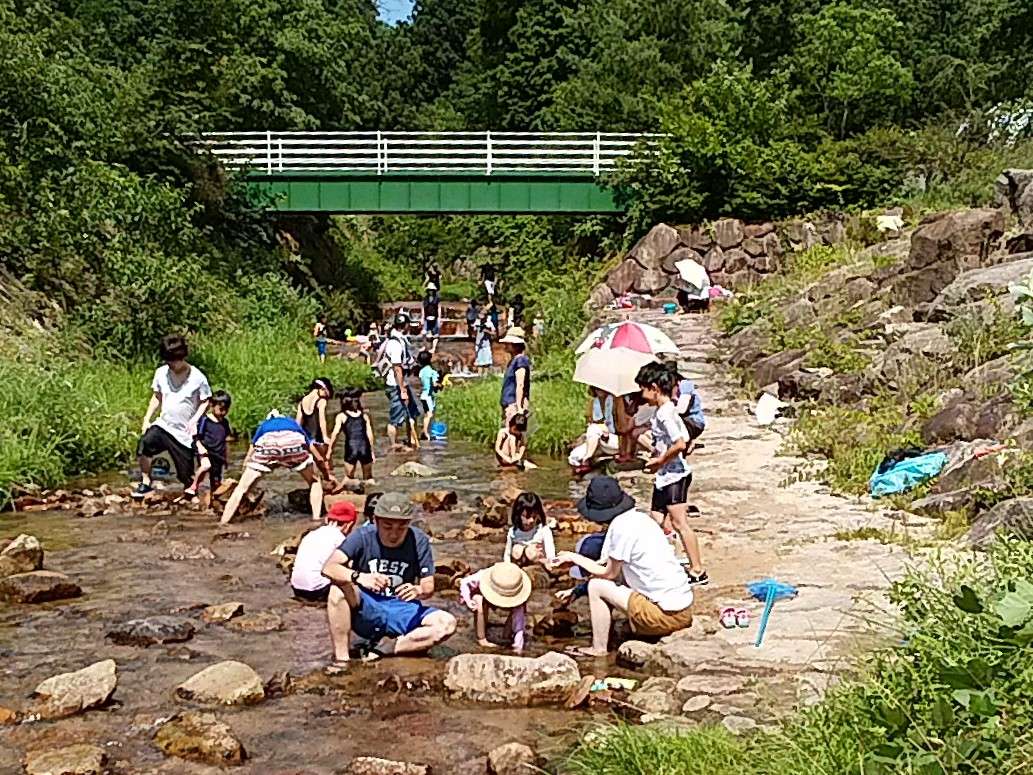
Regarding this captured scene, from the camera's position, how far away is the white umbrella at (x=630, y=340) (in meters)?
14.4

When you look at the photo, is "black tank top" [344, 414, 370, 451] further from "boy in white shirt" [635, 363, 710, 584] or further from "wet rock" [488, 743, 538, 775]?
"wet rock" [488, 743, 538, 775]

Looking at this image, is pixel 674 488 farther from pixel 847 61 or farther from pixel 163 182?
pixel 847 61

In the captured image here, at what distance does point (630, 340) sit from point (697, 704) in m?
7.70

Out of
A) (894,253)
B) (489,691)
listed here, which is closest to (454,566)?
(489,691)

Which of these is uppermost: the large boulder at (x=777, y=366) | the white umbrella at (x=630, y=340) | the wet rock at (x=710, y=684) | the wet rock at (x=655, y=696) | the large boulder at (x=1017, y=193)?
the large boulder at (x=1017, y=193)

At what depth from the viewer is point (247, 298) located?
32.3 meters

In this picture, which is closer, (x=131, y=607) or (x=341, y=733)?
(x=341, y=733)

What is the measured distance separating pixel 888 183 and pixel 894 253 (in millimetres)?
12817

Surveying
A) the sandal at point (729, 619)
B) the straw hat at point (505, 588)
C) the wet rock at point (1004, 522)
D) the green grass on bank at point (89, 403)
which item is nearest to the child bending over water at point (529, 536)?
the straw hat at point (505, 588)

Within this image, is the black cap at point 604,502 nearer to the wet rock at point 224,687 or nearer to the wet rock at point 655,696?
the wet rock at point 655,696

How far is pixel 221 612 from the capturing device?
9906 millimetres

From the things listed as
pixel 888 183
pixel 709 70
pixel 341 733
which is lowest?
pixel 341 733

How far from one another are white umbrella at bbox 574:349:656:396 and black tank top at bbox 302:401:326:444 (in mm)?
3368

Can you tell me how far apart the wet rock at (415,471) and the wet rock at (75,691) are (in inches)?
358
